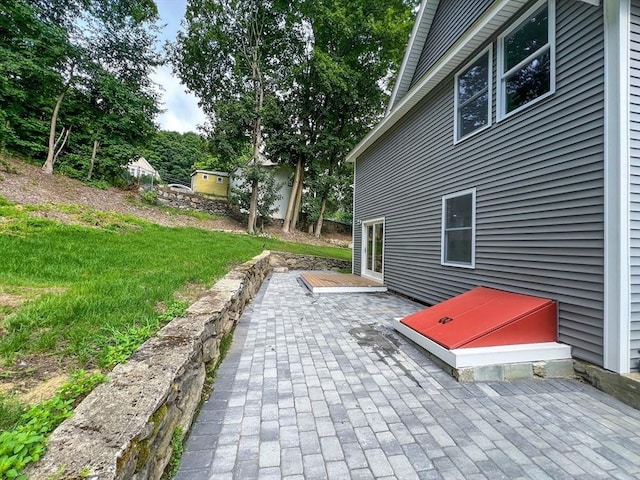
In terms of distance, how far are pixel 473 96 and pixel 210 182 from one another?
19.8 metres

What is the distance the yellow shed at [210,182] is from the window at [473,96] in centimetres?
1858

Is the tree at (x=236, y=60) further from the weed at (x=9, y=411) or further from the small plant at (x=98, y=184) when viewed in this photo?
the weed at (x=9, y=411)

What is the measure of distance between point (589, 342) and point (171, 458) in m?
3.72

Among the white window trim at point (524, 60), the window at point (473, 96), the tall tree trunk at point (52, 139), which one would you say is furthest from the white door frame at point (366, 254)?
the tall tree trunk at point (52, 139)

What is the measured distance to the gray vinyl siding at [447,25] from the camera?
17.6ft

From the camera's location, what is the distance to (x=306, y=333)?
4062 millimetres

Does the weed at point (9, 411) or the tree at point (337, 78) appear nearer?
the weed at point (9, 411)

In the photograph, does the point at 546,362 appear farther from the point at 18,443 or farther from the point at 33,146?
the point at 33,146

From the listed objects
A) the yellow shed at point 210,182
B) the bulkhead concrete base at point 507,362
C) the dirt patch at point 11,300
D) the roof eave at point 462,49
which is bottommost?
the bulkhead concrete base at point 507,362

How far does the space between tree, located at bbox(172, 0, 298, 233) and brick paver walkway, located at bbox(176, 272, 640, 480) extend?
13.3 meters

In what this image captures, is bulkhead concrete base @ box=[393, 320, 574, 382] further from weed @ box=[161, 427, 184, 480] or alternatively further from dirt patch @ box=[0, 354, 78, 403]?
dirt patch @ box=[0, 354, 78, 403]

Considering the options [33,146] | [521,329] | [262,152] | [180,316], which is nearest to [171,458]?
[180,316]

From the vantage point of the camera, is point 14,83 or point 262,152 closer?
point 14,83

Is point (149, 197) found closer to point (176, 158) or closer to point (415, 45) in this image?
point (415, 45)
